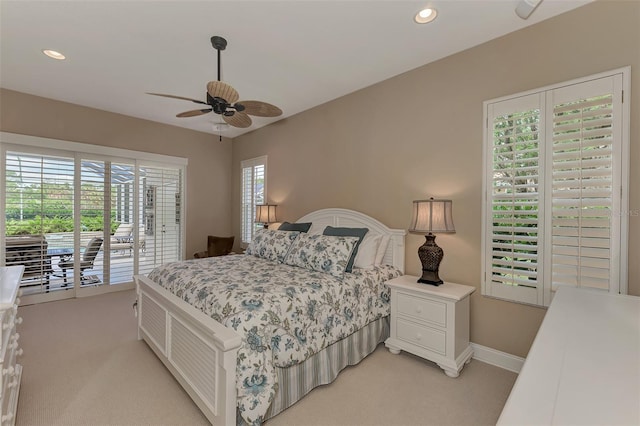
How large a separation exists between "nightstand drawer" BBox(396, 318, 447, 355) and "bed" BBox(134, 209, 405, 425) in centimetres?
22

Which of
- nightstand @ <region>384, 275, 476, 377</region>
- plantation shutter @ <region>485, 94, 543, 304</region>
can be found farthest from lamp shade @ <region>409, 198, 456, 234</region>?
nightstand @ <region>384, 275, 476, 377</region>


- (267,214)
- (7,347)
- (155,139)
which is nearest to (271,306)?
(7,347)

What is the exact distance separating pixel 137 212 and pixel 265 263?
2876 mm

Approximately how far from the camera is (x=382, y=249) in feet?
10.2

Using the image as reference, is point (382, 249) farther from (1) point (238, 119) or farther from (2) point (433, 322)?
(1) point (238, 119)

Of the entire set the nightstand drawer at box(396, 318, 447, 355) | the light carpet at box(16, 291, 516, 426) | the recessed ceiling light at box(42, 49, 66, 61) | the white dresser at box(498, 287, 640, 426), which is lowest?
the light carpet at box(16, 291, 516, 426)

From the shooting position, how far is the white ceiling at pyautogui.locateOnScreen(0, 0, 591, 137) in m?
2.15

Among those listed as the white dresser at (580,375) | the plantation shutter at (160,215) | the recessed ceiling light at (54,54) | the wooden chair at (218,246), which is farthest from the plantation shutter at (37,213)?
the white dresser at (580,375)

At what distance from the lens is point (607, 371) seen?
32.3 inches

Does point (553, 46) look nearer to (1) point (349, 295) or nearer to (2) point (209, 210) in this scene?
(1) point (349, 295)

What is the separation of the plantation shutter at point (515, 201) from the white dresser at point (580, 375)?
1.05m

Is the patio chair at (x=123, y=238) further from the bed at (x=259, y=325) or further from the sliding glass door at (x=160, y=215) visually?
the bed at (x=259, y=325)

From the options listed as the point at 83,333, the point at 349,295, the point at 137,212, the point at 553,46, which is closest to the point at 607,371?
the point at 349,295

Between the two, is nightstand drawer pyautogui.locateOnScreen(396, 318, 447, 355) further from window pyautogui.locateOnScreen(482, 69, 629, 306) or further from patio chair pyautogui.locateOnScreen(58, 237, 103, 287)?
patio chair pyautogui.locateOnScreen(58, 237, 103, 287)
